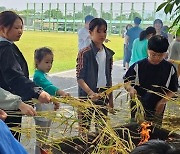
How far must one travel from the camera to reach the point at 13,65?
2664 millimetres

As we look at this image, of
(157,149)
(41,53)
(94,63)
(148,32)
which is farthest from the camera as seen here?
(148,32)

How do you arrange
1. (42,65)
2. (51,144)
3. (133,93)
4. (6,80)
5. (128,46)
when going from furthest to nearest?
1. (128,46)
2. (42,65)
3. (133,93)
4. (6,80)
5. (51,144)

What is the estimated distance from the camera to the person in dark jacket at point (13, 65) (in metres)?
2.66

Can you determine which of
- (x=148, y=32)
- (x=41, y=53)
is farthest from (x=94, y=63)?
(x=148, y=32)

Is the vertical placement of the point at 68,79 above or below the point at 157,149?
below

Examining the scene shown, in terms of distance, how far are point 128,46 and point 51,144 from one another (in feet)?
26.2

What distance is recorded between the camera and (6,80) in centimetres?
271

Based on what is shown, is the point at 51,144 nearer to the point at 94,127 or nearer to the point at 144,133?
the point at 94,127

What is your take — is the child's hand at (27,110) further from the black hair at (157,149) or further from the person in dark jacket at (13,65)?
the black hair at (157,149)

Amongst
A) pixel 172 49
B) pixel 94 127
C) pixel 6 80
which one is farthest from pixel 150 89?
pixel 172 49

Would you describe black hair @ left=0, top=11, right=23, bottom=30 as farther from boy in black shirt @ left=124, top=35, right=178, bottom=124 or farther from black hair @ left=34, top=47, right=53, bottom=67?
boy in black shirt @ left=124, top=35, right=178, bottom=124

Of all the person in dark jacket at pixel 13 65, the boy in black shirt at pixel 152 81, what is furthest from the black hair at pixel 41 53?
the boy in black shirt at pixel 152 81

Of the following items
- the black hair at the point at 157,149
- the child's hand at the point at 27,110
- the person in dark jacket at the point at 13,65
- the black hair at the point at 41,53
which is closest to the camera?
the black hair at the point at 157,149

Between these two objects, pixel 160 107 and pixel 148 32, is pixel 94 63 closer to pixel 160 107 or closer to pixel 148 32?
pixel 160 107
